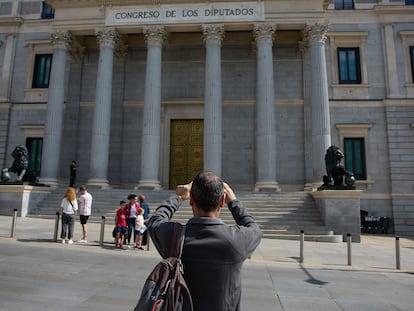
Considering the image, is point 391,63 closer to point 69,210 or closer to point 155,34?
point 155,34

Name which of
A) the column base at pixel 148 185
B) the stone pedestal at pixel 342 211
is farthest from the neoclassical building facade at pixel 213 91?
the stone pedestal at pixel 342 211

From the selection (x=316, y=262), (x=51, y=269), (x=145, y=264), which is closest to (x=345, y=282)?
(x=316, y=262)

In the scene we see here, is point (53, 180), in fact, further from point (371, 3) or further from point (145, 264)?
point (371, 3)

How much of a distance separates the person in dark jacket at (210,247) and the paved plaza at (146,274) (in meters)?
3.73

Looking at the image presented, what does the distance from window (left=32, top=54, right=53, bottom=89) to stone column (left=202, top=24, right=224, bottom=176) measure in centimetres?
1403

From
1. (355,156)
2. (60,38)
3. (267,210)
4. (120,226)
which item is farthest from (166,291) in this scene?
(355,156)

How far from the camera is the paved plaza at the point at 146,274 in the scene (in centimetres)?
621

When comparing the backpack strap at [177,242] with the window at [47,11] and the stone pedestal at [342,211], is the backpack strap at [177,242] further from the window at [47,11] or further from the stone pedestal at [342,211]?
the window at [47,11]

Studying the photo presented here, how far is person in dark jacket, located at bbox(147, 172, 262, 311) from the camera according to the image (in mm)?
2451

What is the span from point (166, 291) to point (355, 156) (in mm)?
26559

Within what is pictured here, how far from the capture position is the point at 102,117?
2375cm

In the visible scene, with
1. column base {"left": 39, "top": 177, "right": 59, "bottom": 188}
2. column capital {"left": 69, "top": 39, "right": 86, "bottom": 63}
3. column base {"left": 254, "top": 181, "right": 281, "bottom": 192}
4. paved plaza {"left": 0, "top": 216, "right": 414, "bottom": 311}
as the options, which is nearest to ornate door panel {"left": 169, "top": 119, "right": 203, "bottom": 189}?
column base {"left": 254, "top": 181, "right": 281, "bottom": 192}

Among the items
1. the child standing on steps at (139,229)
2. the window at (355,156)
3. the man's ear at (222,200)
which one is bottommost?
the child standing on steps at (139,229)

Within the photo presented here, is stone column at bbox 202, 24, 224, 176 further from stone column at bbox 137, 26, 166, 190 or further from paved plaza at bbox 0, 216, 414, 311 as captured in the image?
paved plaza at bbox 0, 216, 414, 311
